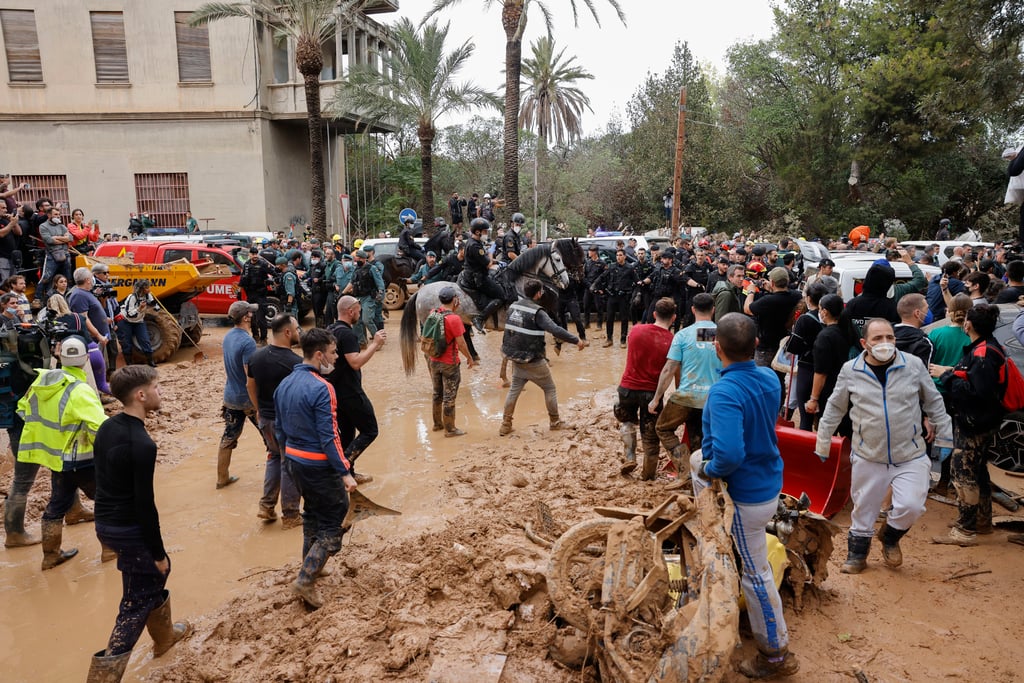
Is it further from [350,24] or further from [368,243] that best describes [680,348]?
[350,24]

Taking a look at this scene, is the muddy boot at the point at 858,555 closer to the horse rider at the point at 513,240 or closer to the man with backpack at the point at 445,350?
the man with backpack at the point at 445,350

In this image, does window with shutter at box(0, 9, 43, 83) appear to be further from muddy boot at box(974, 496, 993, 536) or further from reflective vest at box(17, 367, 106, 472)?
muddy boot at box(974, 496, 993, 536)

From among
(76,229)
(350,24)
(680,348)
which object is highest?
(350,24)

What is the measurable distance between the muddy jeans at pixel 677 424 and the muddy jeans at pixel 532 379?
2188 mm

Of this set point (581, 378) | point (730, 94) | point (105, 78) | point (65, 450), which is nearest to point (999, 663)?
point (65, 450)

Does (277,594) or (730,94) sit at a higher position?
(730,94)

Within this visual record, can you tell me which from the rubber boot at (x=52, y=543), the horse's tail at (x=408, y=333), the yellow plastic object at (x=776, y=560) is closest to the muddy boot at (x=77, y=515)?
the rubber boot at (x=52, y=543)

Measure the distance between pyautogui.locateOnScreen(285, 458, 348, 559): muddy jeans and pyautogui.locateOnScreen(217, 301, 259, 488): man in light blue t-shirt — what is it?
2.09 metres

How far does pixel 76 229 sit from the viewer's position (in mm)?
14734

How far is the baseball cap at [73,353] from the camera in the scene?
573 cm

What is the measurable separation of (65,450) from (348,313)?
8.17 feet

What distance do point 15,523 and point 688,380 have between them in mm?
5816

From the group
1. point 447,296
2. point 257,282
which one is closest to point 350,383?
point 447,296

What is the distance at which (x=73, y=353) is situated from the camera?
577 centimetres
